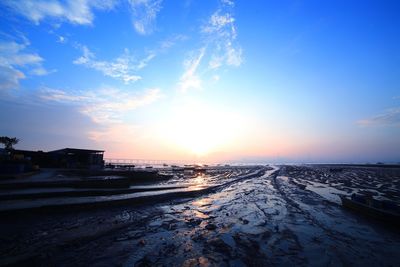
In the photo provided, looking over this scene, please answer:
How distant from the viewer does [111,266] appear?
738cm

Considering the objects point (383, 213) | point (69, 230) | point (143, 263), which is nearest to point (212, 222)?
point (143, 263)

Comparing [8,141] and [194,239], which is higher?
[8,141]

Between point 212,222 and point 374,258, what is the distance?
7.36 m

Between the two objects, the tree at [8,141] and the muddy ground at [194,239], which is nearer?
the muddy ground at [194,239]

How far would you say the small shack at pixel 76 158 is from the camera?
4188 centimetres

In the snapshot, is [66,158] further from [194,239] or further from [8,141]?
[194,239]

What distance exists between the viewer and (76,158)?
44875 mm

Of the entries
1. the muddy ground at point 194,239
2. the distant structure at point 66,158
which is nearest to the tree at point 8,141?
the distant structure at point 66,158

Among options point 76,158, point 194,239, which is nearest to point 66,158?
point 76,158

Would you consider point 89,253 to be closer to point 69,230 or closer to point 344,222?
point 69,230

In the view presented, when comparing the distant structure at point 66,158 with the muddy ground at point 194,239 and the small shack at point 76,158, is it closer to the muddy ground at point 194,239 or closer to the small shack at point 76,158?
the small shack at point 76,158

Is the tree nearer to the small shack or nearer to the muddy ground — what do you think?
the small shack

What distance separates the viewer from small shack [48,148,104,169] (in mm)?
41875

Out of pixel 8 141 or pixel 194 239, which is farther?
pixel 8 141
